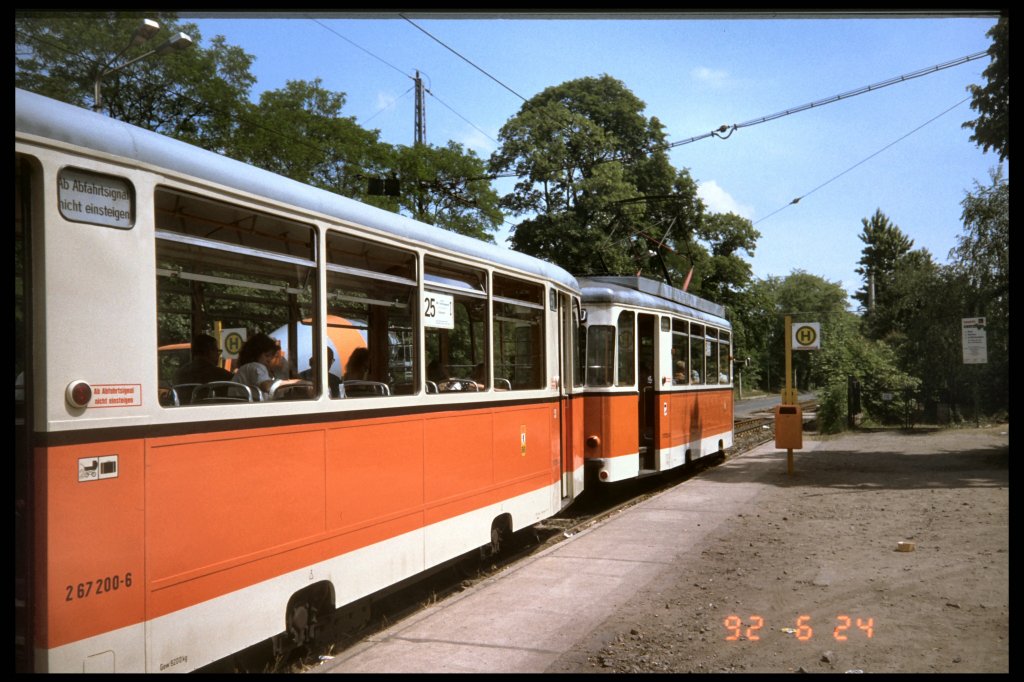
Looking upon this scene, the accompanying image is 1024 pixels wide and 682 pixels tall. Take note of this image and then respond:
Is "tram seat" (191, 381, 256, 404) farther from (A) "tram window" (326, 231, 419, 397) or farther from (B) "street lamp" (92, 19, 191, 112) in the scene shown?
(B) "street lamp" (92, 19, 191, 112)

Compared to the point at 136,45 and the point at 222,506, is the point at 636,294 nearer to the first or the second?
the point at 136,45

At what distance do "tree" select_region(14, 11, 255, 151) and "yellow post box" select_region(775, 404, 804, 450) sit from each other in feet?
30.8

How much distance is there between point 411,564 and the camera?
6.16 meters

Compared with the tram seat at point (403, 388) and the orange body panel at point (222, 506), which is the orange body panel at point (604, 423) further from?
the tram seat at point (403, 388)

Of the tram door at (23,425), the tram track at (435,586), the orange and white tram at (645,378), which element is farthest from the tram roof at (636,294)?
the tram door at (23,425)

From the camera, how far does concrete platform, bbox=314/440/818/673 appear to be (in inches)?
201

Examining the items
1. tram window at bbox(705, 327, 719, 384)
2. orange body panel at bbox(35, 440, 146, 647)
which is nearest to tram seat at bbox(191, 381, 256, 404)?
orange body panel at bbox(35, 440, 146, 647)

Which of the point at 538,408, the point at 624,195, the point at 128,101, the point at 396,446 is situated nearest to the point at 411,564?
the point at 396,446

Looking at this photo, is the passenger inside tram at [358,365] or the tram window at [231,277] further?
the passenger inside tram at [358,365]

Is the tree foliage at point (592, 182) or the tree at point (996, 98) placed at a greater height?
the tree foliage at point (592, 182)

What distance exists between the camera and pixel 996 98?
3.71 metres

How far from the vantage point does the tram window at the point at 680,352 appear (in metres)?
13.8

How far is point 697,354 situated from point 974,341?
1062 centimetres

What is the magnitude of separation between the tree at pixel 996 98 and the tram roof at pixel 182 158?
3.55 meters
